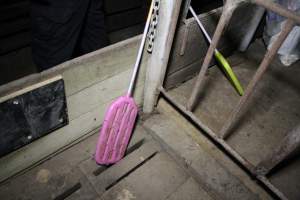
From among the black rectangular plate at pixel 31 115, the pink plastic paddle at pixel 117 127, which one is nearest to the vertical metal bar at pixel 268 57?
the pink plastic paddle at pixel 117 127

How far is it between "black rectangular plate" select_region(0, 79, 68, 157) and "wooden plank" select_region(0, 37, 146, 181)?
62mm

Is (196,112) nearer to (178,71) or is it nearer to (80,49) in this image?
(178,71)

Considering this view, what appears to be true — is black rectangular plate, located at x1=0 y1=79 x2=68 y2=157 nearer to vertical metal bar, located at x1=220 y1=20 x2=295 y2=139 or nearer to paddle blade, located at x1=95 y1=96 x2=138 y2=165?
paddle blade, located at x1=95 y1=96 x2=138 y2=165

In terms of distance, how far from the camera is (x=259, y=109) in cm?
237

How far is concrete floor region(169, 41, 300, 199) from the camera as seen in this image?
77.6 inches

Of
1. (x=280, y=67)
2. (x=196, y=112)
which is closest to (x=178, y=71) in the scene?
(x=196, y=112)

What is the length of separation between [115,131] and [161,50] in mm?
675

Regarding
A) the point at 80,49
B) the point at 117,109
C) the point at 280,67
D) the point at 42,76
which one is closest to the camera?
the point at 42,76

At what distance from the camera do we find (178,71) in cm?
234

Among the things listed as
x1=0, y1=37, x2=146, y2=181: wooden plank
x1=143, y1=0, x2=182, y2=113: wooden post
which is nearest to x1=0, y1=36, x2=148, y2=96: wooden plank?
x1=0, y1=37, x2=146, y2=181: wooden plank

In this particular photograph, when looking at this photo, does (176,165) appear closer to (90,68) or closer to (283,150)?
(283,150)

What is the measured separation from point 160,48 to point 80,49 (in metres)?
0.84

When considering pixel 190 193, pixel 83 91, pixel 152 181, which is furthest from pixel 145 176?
pixel 83 91

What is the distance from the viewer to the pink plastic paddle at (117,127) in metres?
1.69
